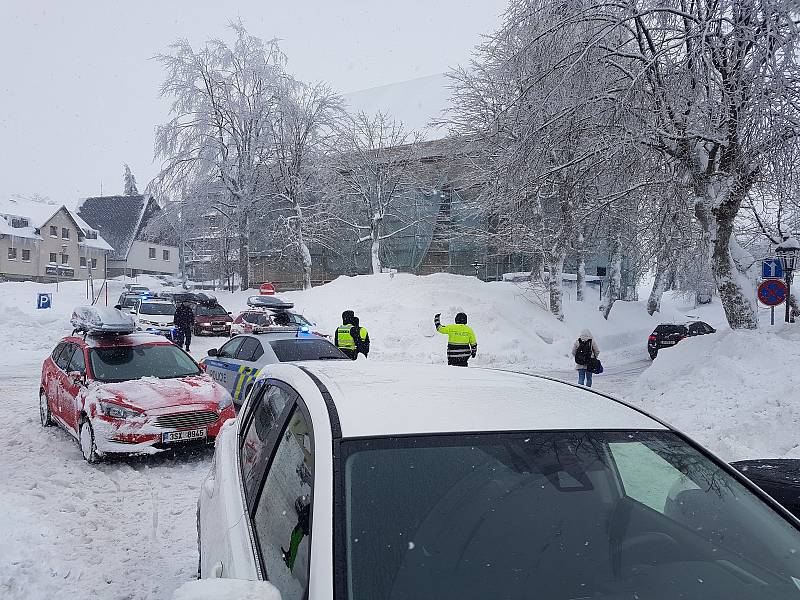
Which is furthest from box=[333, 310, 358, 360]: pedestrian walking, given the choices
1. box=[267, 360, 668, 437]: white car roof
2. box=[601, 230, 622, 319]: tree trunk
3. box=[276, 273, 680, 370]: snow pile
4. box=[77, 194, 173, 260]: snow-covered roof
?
box=[77, 194, 173, 260]: snow-covered roof

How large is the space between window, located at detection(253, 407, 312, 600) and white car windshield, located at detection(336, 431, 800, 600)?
18 centimetres

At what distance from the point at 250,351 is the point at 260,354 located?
47cm

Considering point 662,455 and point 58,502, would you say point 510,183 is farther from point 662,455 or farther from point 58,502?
point 662,455

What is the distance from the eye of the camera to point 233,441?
393cm

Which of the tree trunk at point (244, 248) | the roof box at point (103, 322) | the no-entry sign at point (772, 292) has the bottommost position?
the roof box at point (103, 322)

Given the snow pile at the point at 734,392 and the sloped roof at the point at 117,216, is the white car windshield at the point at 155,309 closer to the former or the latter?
the snow pile at the point at 734,392

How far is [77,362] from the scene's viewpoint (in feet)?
30.0

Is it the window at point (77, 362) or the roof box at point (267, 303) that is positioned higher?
the roof box at point (267, 303)

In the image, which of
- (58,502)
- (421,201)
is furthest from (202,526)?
(421,201)

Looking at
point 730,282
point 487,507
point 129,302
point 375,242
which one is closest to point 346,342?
point 730,282

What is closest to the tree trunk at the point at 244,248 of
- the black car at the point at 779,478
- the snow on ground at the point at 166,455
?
the snow on ground at the point at 166,455

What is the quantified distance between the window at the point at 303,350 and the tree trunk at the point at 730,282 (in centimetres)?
923

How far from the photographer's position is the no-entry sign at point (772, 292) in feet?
48.1

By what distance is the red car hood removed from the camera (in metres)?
7.93
